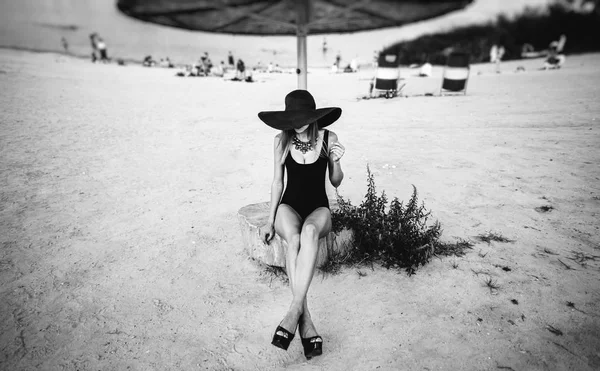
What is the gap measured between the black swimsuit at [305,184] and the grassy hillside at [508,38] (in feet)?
85.5

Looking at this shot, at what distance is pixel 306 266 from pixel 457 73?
17000 millimetres

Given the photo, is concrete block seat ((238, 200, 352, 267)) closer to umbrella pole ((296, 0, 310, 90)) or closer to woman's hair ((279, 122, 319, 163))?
woman's hair ((279, 122, 319, 163))

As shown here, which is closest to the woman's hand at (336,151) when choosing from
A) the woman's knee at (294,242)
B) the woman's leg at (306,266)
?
the woman's leg at (306,266)

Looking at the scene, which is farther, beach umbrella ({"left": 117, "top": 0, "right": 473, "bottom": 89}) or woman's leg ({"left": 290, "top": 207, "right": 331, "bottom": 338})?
woman's leg ({"left": 290, "top": 207, "right": 331, "bottom": 338})

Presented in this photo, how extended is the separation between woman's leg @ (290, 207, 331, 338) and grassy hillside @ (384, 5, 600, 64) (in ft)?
87.0

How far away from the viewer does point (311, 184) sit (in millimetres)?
3021

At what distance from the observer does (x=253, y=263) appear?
3580 millimetres

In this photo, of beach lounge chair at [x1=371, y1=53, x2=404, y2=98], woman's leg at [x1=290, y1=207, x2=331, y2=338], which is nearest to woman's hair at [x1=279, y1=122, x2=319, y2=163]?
woman's leg at [x1=290, y1=207, x2=331, y2=338]

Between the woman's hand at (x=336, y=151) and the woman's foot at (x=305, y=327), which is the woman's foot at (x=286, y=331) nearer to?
the woman's foot at (x=305, y=327)

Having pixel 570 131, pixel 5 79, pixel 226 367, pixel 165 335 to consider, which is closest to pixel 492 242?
pixel 226 367

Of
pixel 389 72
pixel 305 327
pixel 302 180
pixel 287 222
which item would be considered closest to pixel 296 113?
pixel 302 180

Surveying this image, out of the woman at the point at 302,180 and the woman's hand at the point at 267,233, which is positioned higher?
the woman at the point at 302,180

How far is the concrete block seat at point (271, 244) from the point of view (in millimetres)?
3250

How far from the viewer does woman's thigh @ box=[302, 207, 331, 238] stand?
2743mm
